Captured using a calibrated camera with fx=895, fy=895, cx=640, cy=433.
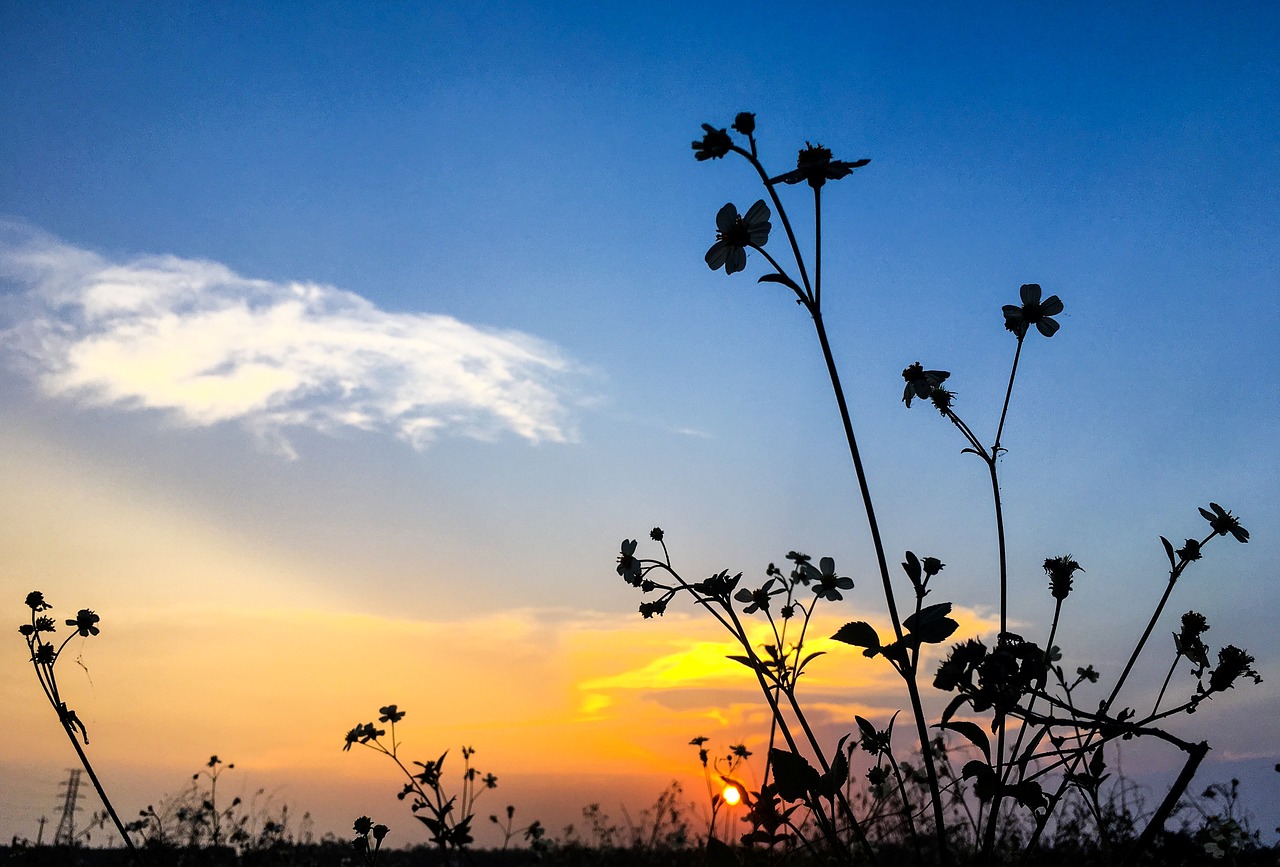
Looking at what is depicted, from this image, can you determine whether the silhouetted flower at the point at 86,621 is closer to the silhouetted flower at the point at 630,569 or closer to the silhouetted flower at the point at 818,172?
the silhouetted flower at the point at 630,569

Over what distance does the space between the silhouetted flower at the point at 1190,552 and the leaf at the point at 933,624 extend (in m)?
1.16

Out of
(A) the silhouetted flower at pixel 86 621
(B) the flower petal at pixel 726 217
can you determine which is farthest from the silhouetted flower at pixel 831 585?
(A) the silhouetted flower at pixel 86 621

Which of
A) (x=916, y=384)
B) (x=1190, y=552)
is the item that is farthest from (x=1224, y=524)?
(x=916, y=384)

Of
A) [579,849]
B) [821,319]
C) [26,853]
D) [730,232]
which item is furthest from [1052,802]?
[26,853]

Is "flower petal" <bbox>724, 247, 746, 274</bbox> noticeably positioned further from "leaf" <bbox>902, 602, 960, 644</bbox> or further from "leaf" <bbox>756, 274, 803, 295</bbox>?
"leaf" <bbox>902, 602, 960, 644</bbox>

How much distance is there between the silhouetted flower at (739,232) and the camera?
7.23 feet

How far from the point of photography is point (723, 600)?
256 cm

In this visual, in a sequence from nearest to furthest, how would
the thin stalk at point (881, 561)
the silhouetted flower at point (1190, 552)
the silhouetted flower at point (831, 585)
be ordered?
the thin stalk at point (881, 561), the silhouetted flower at point (1190, 552), the silhouetted flower at point (831, 585)

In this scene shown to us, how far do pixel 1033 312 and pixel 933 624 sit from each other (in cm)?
152

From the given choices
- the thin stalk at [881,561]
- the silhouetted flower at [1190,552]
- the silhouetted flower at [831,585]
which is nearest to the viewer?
the thin stalk at [881,561]

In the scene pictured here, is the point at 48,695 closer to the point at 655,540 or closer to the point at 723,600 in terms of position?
the point at 655,540

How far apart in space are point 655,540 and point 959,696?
6.58ft

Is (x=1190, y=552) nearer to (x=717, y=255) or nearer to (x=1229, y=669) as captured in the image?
(x=1229, y=669)

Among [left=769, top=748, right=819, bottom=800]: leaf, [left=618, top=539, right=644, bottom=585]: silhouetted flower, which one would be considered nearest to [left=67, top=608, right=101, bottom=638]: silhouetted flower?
[left=618, top=539, right=644, bottom=585]: silhouetted flower
